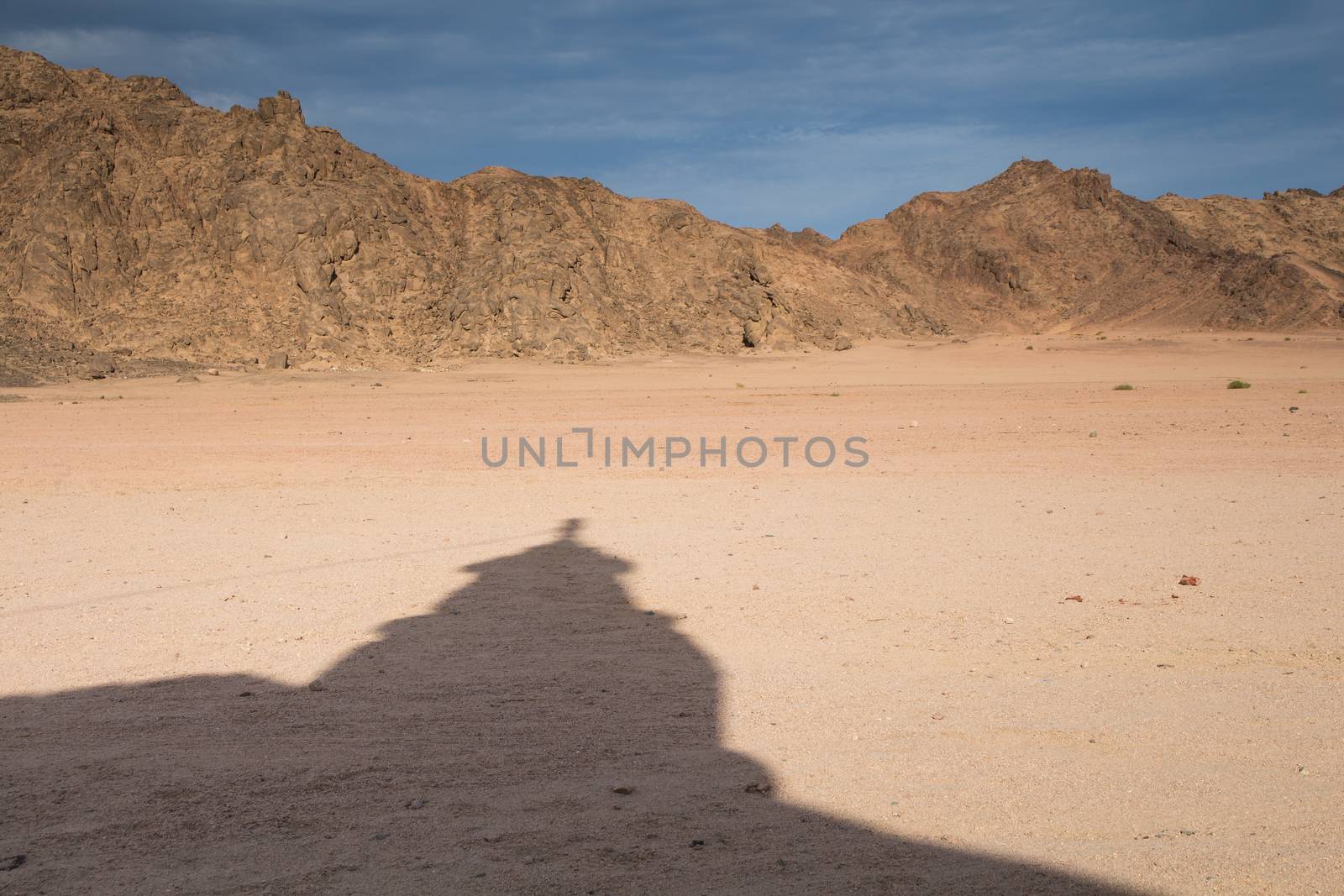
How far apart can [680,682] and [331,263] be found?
45.9 m

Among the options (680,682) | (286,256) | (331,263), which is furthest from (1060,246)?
(680,682)

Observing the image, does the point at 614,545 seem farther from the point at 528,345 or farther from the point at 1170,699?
the point at 528,345

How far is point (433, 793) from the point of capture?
3.98 m

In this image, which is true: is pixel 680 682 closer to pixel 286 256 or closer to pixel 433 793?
pixel 433 793

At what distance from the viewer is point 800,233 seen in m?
91.4

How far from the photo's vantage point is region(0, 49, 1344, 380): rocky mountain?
43094 millimetres

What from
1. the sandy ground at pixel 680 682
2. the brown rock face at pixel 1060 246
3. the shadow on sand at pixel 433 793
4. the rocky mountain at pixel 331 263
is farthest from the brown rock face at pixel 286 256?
the shadow on sand at pixel 433 793

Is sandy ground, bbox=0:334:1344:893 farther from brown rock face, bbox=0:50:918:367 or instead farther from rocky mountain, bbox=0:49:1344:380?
brown rock face, bbox=0:50:918:367

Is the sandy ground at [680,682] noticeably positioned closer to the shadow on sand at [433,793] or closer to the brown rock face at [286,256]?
the shadow on sand at [433,793]

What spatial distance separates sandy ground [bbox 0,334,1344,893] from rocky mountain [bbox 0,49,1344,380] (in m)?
32.2

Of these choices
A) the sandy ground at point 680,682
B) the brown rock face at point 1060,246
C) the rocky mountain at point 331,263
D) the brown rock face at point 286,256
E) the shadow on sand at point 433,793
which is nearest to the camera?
the shadow on sand at point 433,793

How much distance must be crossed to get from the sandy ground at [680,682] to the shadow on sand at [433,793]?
2cm

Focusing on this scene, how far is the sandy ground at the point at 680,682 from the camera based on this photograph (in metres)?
3.53

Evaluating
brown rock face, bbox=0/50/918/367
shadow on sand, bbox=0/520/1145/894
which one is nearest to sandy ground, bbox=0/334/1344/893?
shadow on sand, bbox=0/520/1145/894
